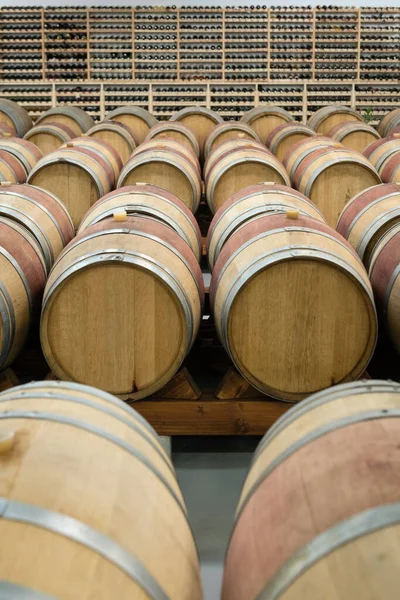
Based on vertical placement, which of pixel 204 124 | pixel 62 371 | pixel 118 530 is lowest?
pixel 62 371

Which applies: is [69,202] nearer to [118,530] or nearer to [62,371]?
[62,371]

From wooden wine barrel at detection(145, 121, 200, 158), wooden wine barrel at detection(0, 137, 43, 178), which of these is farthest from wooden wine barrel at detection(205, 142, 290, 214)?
wooden wine barrel at detection(145, 121, 200, 158)

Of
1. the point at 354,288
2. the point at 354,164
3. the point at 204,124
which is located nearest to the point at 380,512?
the point at 354,288

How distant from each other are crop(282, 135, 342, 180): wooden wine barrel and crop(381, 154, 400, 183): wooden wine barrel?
1.45ft

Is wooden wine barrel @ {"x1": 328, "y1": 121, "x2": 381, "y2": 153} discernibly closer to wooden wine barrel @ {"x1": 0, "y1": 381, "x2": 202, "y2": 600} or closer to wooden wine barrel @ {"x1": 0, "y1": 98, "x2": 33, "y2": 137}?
wooden wine barrel @ {"x1": 0, "y1": 98, "x2": 33, "y2": 137}

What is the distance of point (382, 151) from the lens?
6.14m

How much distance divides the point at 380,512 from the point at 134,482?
517mm

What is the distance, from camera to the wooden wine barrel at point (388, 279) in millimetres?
3145

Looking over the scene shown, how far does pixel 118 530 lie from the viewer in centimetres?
136

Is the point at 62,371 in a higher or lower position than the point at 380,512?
lower

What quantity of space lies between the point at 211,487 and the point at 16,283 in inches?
48.6

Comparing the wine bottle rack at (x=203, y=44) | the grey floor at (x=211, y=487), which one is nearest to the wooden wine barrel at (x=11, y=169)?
the grey floor at (x=211, y=487)

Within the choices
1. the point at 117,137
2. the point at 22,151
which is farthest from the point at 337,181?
the point at 117,137

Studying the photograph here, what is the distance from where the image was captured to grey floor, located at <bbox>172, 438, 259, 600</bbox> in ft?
8.62
